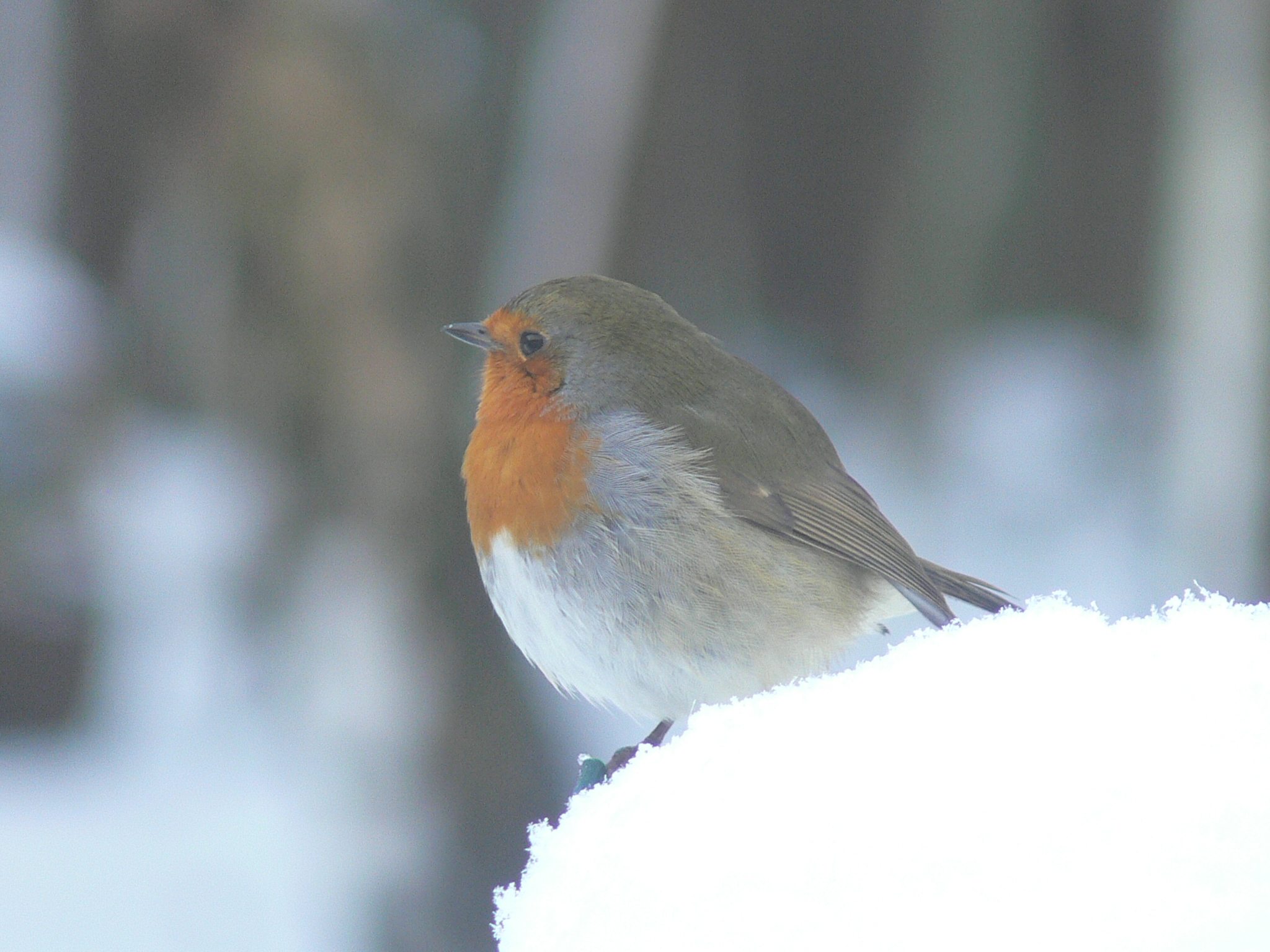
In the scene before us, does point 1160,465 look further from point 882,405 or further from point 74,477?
point 74,477

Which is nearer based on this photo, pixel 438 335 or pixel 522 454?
pixel 522 454

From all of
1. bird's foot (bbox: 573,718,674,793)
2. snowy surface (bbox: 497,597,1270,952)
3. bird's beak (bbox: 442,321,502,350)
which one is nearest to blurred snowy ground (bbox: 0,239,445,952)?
bird's beak (bbox: 442,321,502,350)

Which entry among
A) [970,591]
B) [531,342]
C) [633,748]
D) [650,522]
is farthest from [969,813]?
[970,591]

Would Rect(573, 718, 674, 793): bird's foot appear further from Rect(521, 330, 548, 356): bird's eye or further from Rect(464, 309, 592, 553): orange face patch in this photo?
Rect(521, 330, 548, 356): bird's eye

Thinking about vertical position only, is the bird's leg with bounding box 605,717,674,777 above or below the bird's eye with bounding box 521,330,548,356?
below

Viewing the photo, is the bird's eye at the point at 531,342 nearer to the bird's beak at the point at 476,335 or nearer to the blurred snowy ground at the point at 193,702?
the bird's beak at the point at 476,335

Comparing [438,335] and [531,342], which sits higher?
[531,342]

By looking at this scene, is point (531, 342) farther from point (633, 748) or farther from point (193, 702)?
point (193, 702)

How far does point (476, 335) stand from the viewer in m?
2.51

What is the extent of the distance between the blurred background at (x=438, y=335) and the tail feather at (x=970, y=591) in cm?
204

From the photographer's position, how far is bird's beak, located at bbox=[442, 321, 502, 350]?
2.51 meters

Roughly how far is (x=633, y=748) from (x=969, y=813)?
1181 mm

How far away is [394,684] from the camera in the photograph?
458 centimetres

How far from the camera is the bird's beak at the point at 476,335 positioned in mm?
2512
